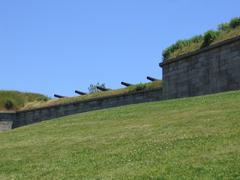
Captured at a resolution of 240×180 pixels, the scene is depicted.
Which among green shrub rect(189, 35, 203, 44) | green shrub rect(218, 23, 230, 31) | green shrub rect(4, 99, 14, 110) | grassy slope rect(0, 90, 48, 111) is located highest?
green shrub rect(218, 23, 230, 31)

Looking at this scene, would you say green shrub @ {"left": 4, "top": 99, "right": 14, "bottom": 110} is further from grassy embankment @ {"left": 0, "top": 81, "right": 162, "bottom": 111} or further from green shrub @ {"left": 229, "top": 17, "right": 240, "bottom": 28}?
green shrub @ {"left": 229, "top": 17, "right": 240, "bottom": 28}

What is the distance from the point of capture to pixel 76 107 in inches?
1331

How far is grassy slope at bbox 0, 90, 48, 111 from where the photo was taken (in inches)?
1481

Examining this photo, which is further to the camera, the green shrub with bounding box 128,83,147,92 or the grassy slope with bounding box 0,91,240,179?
the green shrub with bounding box 128,83,147,92

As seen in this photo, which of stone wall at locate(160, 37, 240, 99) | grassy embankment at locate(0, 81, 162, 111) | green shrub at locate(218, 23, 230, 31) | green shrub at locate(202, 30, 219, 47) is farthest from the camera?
grassy embankment at locate(0, 81, 162, 111)

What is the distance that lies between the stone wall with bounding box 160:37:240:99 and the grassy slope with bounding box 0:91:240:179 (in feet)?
14.4

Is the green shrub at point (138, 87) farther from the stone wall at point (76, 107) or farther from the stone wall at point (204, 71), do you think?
the stone wall at point (204, 71)

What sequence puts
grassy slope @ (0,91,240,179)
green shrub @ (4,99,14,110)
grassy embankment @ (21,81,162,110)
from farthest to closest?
green shrub @ (4,99,14,110) < grassy embankment @ (21,81,162,110) < grassy slope @ (0,91,240,179)

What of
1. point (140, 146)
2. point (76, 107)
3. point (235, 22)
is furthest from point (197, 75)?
point (140, 146)

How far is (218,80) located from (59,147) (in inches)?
412

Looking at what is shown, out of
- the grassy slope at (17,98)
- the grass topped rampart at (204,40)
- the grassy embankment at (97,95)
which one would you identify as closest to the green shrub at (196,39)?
the grass topped rampart at (204,40)

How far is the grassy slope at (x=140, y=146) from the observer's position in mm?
10828

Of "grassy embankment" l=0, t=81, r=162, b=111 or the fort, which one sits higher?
"grassy embankment" l=0, t=81, r=162, b=111

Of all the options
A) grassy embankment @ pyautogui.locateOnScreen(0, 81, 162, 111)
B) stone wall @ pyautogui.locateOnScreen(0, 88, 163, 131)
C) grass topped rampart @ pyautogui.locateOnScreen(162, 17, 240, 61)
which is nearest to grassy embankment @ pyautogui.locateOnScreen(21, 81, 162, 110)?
grassy embankment @ pyautogui.locateOnScreen(0, 81, 162, 111)
